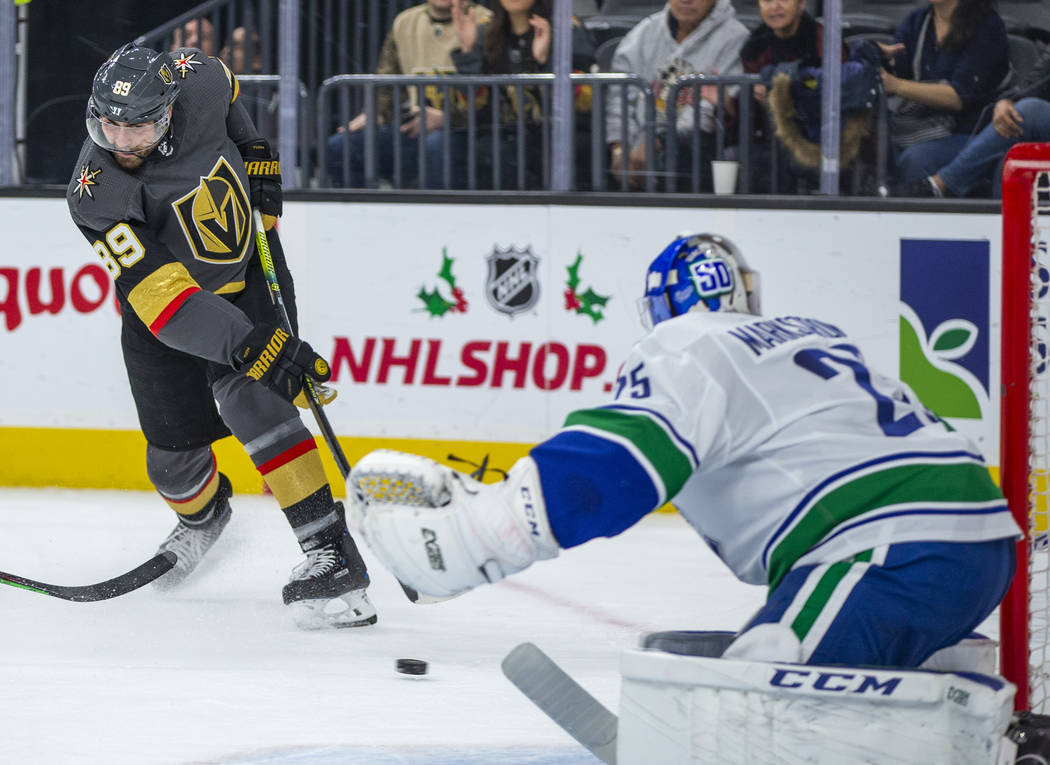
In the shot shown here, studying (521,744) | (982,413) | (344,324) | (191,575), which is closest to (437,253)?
(344,324)

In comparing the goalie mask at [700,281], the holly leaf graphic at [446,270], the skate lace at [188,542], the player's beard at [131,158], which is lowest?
the skate lace at [188,542]

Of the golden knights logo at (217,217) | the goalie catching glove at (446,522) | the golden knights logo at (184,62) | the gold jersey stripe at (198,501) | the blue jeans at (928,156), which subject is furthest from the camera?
the blue jeans at (928,156)

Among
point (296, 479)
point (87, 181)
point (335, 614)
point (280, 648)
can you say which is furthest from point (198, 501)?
point (87, 181)

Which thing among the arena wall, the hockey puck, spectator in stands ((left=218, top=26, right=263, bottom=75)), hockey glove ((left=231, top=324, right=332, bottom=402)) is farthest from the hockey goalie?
spectator in stands ((left=218, top=26, right=263, bottom=75))

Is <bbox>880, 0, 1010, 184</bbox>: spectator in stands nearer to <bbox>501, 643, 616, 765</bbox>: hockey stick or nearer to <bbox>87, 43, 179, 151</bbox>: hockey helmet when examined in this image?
<bbox>87, 43, 179, 151</bbox>: hockey helmet

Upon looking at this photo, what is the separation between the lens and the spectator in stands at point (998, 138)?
12.9ft

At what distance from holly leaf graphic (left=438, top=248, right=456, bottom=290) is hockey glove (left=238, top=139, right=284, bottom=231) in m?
1.00

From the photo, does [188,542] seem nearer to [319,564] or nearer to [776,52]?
[319,564]

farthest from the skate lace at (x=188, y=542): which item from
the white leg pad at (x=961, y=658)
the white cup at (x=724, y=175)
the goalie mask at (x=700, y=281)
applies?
the white leg pad at (x=961, y=658)

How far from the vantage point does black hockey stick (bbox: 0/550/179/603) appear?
116 inches

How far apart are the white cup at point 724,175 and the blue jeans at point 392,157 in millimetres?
730

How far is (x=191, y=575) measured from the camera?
331cm

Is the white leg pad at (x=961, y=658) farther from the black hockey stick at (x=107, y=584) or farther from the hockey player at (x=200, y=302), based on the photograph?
the black hockey stick at (x=107, y=584)

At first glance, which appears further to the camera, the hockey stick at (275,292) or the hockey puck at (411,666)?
the hockey stick at (275,292)
